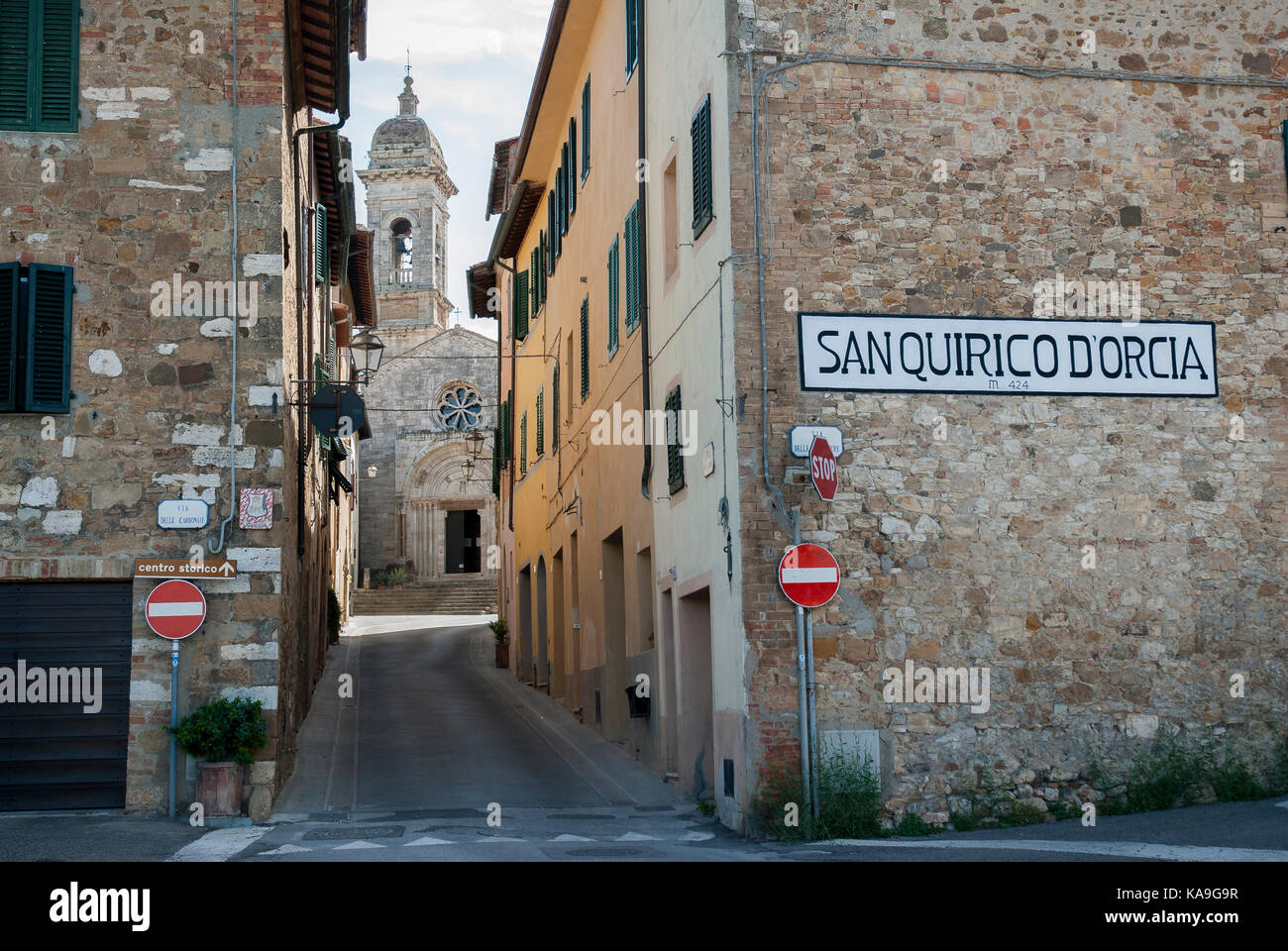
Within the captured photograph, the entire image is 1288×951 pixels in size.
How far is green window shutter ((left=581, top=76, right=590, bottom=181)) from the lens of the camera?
19.9 m

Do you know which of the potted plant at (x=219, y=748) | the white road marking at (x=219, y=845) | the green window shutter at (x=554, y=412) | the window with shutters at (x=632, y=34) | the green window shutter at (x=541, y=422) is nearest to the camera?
the white road marking at (x=219, y=845)

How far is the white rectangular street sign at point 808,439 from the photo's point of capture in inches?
462

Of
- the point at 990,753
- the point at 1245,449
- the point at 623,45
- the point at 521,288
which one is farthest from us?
the point at 521,288

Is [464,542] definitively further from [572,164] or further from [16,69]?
[16,69]

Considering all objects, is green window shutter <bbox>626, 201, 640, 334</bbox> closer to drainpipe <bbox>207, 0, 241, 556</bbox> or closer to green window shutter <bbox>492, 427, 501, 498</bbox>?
drainpipe <bbox>207, 0, 241, 556</bbox>

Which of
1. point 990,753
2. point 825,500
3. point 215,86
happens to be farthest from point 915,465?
point 215,86

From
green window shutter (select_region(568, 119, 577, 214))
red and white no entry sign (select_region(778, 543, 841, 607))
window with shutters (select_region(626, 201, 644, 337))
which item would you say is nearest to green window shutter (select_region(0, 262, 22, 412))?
window with shutters (select_region(626, 201, 644, 337))

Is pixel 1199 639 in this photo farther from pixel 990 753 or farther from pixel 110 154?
pixel 110 154

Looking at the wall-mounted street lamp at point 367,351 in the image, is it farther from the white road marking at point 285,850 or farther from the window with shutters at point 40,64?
the white road marking at point 285,850

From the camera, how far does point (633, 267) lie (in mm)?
16234

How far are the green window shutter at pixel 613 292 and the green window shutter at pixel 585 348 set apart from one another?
6.71ft

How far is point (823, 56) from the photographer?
12211 mm

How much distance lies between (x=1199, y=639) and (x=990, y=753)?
209 centimetres

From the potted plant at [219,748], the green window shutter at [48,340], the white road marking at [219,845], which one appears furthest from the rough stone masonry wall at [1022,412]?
the green window shutter at [48,340]
